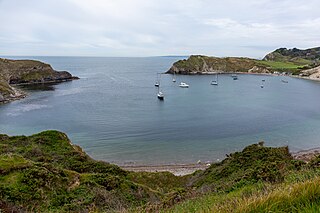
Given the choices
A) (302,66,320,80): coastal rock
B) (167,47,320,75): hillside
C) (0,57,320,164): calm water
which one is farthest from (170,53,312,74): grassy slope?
(0,57,320,164): calm water

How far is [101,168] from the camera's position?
63.4 feet

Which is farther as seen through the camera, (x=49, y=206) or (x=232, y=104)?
(x=232, y=104)

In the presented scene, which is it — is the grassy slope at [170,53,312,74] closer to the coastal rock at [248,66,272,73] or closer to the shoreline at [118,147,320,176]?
the coastal rock at [248,66,272,73]

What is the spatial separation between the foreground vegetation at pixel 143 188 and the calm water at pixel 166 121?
13760 mm

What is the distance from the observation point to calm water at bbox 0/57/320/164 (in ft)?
121

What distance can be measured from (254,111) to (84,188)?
5255 cm

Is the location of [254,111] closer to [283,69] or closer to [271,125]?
[271,125]

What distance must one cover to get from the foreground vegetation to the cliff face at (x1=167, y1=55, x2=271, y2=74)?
126073 mm

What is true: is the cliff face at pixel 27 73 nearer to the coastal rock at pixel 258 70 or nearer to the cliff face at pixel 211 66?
the cliff face at pixel 211 66

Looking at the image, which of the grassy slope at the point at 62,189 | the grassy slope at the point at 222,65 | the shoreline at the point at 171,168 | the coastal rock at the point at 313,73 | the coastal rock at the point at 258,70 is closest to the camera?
the grassy slope at the point at 62,189

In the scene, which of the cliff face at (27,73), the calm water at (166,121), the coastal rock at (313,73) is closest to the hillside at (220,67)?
the coastal rock at (313,73)

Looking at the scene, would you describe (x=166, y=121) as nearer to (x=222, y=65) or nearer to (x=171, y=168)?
(x=171, y=168)

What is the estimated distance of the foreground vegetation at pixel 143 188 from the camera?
4.14 metres

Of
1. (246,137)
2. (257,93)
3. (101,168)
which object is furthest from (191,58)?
(101,168)
